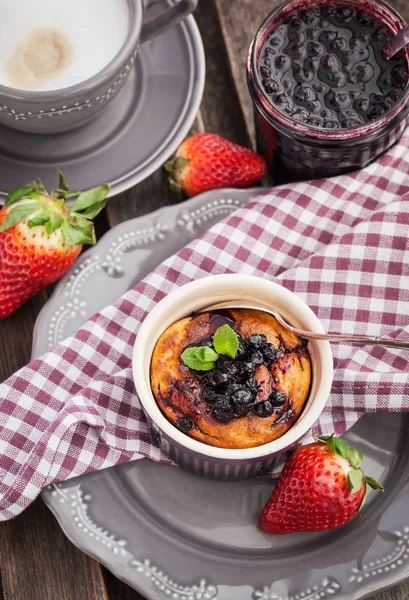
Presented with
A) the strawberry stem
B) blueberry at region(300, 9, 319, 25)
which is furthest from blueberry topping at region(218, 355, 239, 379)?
blueberry at region(300, 9, 319, 25)

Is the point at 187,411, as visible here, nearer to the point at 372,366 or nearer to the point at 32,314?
the point at 372,366

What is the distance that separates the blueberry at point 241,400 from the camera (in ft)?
4.88

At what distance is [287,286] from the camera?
1.77 meters

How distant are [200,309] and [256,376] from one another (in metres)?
0.20

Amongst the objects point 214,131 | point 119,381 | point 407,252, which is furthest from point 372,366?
point 214,131

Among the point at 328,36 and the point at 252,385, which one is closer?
the point at 252,385

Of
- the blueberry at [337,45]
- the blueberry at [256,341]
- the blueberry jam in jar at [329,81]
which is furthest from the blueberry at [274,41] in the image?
the blueberry at [256,341]

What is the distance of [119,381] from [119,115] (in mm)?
642

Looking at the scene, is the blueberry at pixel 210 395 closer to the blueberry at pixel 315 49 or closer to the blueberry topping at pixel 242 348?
the blueberry topping at pixel 242 348

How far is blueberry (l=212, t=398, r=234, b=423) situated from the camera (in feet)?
4.91

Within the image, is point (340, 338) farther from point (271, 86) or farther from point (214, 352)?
point (271, 86)

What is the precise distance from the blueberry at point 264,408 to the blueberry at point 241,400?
0.7 inches

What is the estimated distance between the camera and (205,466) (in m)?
1.62

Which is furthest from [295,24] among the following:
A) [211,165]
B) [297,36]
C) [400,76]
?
[211,165]
